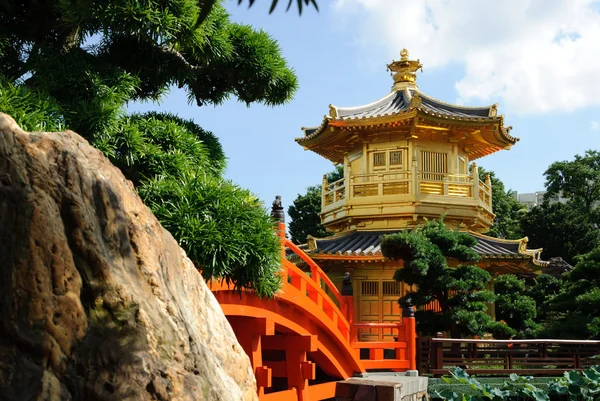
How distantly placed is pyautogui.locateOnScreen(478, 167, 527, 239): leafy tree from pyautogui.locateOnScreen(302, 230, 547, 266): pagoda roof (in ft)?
44.4

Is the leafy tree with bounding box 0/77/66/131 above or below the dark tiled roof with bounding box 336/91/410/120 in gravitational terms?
below

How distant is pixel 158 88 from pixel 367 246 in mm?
8790

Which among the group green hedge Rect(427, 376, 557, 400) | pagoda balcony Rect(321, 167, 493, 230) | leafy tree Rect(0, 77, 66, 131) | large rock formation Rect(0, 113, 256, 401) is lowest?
green hedge Rect(427, 376, 557, 400)

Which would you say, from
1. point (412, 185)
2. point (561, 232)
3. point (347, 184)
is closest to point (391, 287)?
point (412, 185)

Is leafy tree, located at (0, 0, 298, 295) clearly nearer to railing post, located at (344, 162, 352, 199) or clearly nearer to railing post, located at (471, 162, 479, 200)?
railing post, located at (344, 162, 352, 199)

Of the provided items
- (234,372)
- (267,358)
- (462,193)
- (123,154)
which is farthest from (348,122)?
(234,372)

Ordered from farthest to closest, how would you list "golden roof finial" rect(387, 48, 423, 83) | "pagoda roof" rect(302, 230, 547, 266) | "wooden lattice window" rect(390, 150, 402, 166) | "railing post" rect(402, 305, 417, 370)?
"golden roof finial" rect(387, 48, 423, 83)
"wooden lattice window" rect(390, 150, 402, 166)
"pagoda roof" rect(302, 230, 547, 266)
"railing post" rect(402, 305, 417, 370)

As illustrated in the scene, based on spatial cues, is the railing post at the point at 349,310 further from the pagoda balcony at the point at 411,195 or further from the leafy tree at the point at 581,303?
the pagoda balcony at the point at 411,195

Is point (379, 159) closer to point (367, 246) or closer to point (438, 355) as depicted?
point (367, 246)

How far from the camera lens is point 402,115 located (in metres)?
15.5

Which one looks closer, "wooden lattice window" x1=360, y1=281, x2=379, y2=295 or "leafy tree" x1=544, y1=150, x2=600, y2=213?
"wooden lattice window" x1=360, y1=281, x2=379, y2=295

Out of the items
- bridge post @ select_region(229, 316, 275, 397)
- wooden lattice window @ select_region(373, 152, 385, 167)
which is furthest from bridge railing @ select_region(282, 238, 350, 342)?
wooden lattice window @ select_region(373, 152, 385, 167)

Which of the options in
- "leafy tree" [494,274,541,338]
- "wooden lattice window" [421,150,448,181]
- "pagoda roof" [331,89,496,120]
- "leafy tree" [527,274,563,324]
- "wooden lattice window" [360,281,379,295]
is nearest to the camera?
"leafy tree" [494,274,541,338]

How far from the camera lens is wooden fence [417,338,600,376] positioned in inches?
466
